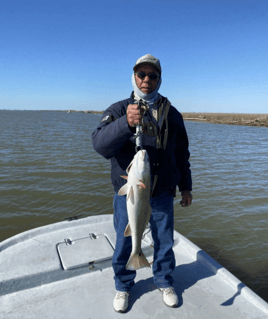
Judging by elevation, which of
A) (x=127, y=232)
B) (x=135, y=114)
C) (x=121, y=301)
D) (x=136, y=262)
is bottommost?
(x=121, y=301)

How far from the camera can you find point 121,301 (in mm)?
2949

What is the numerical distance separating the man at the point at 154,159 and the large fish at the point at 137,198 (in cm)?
27

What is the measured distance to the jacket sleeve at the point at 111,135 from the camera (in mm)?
2275

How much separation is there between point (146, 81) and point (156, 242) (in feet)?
7.00

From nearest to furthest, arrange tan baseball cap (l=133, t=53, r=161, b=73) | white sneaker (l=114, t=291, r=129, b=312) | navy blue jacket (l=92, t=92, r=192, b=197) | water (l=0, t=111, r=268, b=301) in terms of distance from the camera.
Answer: navy blue jacket (l=92, t=92, r=192, b=197), tan baseball cap (l=133, t=53, r=161, b=73), white sneaker (l=114, t=291, r=129, b=312), water (l=0, t=111, r=268, b=301)

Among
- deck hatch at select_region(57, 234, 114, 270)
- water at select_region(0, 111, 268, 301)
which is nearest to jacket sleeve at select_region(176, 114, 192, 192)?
deck hatch at select_region(57, 234, 114, 270)

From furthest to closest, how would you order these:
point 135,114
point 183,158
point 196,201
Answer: point 196,201 < point 183,158 < point 135,114

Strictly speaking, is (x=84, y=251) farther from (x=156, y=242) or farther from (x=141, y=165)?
(x=141, y=165)

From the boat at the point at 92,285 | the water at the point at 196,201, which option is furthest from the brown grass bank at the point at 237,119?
the boat at the point at 92,285

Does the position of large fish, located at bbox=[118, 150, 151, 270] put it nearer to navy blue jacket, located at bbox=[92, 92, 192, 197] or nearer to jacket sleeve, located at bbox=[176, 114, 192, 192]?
navy blue jacket, located at bbox=[92, 92, 192, 197]

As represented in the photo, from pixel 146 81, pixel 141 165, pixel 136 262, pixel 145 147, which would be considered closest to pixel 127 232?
pixel 136 262

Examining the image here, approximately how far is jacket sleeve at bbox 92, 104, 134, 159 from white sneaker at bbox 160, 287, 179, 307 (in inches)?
81.3

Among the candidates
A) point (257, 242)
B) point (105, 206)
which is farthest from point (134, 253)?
point (105, 206)

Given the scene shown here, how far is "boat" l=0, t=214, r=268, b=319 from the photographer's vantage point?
2918 millimetres
